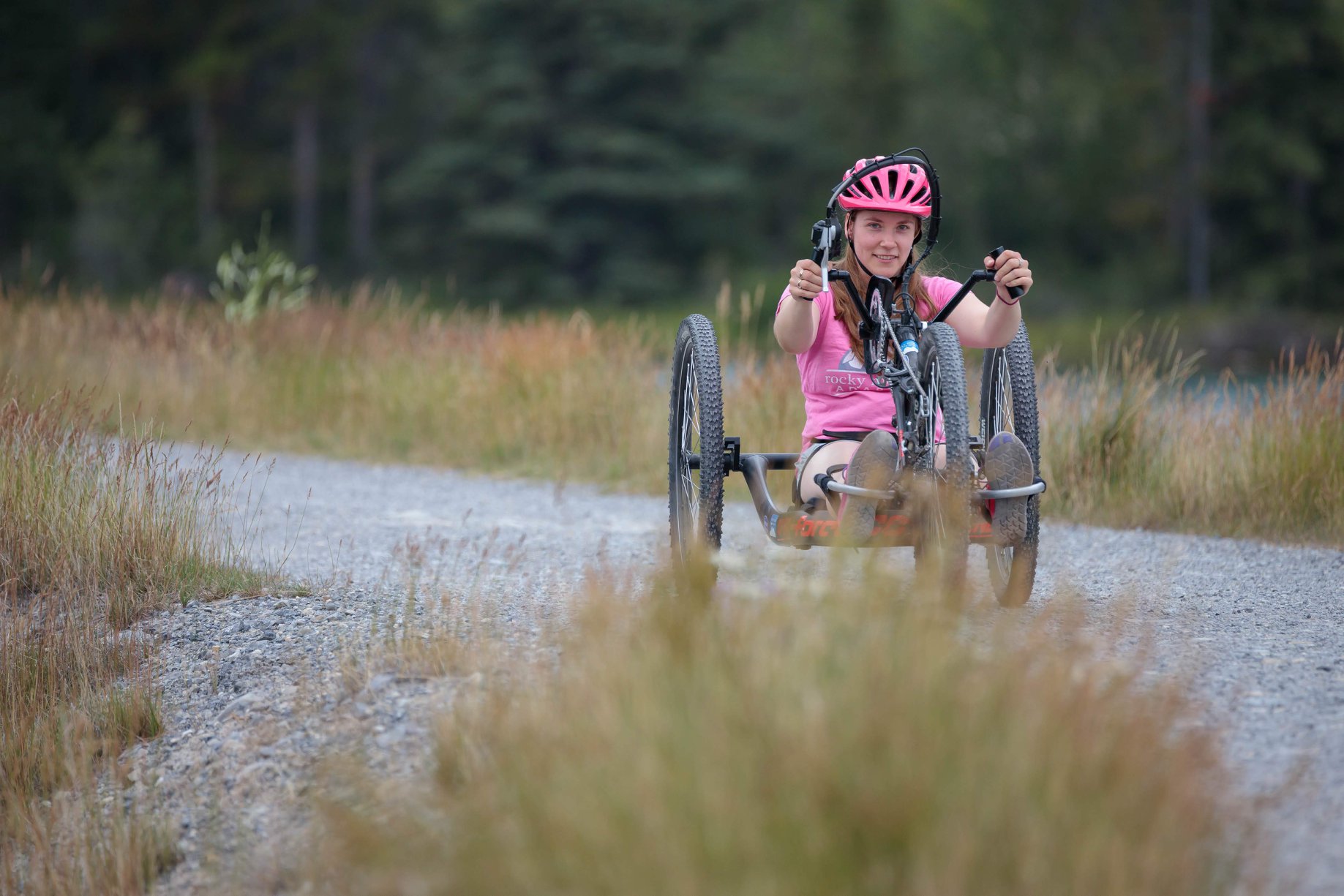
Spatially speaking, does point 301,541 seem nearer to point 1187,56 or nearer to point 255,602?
point 255,602

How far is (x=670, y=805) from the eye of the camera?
2.29 meters

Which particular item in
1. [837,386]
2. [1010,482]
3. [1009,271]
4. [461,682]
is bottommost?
[461,682]

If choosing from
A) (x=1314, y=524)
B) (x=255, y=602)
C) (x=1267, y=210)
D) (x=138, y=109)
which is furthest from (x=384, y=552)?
(x=138, y=109)

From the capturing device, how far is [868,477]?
153 inches

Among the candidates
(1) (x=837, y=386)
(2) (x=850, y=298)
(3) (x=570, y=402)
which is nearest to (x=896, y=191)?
(2) (x=850, y=298)

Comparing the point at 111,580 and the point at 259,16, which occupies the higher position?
the point at 259,16

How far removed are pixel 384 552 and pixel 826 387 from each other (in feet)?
8.13

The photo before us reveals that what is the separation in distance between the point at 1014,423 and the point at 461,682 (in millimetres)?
2023

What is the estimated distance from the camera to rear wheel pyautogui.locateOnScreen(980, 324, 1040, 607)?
13.7 ft

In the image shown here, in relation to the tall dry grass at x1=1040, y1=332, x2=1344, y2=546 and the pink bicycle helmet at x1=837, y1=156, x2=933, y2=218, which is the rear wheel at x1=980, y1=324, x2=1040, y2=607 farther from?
the tall dry grass at x1=1040, y1=332, x2=1344, y2=546

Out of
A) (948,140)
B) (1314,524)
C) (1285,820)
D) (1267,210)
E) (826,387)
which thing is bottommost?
(1285,820)

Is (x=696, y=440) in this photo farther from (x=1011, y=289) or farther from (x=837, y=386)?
(x=1011, y=289)

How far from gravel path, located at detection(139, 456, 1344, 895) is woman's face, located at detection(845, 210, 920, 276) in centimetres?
104

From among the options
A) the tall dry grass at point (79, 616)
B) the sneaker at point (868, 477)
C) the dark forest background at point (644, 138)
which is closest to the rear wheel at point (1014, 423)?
the sneaker at point (868, 477)
